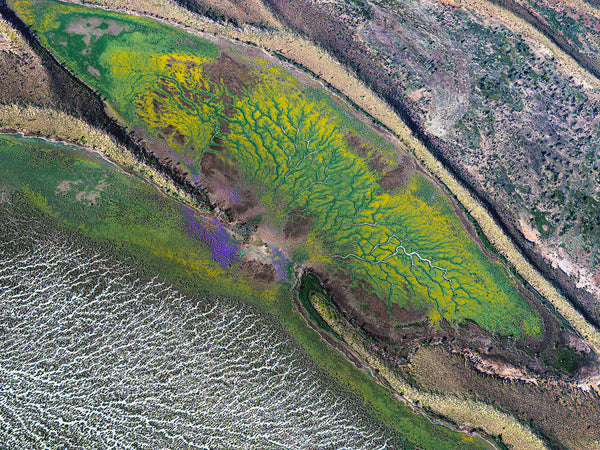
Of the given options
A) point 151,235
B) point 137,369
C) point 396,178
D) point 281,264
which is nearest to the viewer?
point 137,369

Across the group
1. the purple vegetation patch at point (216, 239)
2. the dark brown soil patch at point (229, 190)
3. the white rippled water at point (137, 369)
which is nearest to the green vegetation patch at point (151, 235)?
the purple vegetation patch at point (216, 239)

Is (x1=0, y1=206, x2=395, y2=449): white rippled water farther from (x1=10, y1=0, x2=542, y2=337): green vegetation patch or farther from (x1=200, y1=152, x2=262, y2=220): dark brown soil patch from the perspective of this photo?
(x1=10, y1=0, x2=542, y2=337): green vegetation patch

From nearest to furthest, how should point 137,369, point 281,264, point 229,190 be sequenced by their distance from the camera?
point 137,369 → point 281,264 → point 229,190

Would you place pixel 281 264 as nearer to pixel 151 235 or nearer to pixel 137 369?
pixel 151 235

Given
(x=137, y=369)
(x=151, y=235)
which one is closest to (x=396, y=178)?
(x=151, y=235)

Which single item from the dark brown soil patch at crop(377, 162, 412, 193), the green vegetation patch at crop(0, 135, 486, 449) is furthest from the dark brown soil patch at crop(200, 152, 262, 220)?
the dark brown soil patch at crop(377, 162, 412, 193)

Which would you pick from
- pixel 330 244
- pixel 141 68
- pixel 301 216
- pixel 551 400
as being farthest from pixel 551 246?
pixel 141 68
